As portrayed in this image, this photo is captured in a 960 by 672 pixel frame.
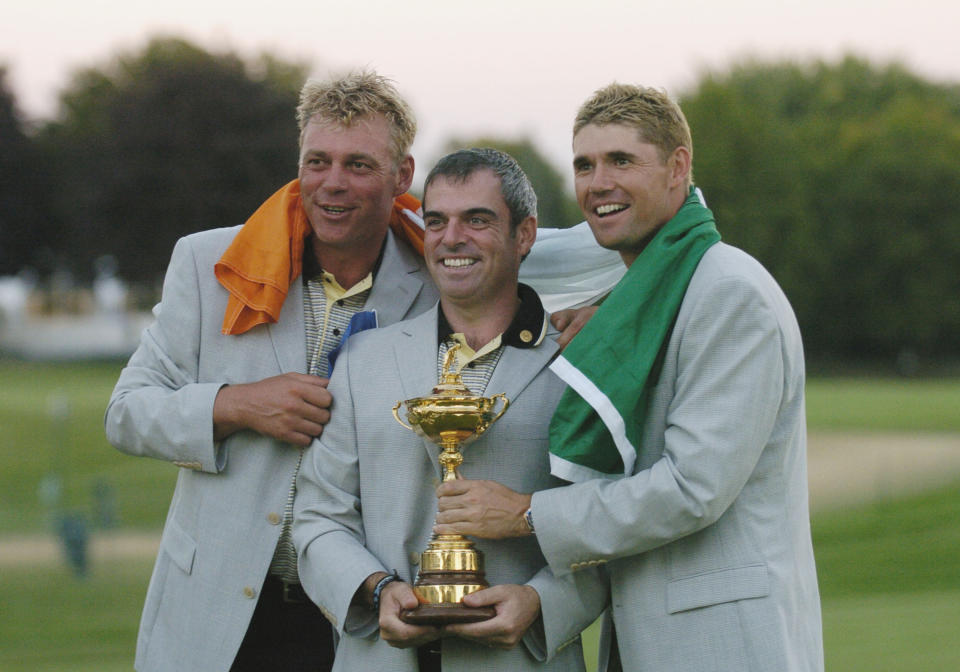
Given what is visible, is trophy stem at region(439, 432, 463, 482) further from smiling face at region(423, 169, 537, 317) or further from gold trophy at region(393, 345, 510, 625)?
smiling face at region(423, 169, 537, 317)

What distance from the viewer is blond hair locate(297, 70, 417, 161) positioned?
157 inches

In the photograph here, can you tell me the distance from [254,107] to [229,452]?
41.2 meters

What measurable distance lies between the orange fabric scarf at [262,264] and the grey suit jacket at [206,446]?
0.07 metres

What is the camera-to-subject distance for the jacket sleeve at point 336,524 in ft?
11.3

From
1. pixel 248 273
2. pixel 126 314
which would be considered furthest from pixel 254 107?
pixel 248 273

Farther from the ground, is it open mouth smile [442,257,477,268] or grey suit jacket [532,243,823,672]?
open mouth smile [442,257,477,268]

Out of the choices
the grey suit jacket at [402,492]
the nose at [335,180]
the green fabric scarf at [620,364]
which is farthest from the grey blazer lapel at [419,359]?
the nose at [335,180]

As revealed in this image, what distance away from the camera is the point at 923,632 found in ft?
31.5

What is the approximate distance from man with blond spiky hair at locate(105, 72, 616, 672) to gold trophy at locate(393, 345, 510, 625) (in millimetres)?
564

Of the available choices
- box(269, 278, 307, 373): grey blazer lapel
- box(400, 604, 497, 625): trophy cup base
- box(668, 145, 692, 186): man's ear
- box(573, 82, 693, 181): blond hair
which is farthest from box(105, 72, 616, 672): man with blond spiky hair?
→ box(668, 145, 692, 186): man's ear

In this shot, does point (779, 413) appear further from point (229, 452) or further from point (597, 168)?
point (229, 452)

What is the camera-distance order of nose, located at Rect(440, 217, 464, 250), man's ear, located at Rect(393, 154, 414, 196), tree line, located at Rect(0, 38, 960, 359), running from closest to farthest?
nose, located at Rect(440, 217, 464, 250) → man's ear, located at Rect(393, 154, 414, 196) → tree line, located at Rect(0, 38, 960, 359)

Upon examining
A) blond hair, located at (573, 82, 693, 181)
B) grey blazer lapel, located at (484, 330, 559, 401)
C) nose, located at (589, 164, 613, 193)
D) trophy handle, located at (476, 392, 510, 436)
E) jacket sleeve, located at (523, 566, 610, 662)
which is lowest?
jacket sleeve, located at (523, 566, 610, 662)

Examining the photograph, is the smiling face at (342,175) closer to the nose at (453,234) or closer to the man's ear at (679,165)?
the nose at (453,234)
